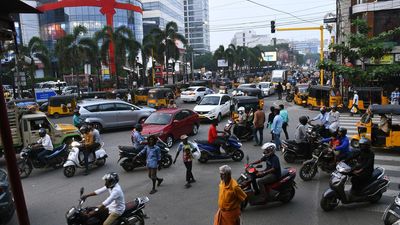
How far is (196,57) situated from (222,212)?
108107 millimetres

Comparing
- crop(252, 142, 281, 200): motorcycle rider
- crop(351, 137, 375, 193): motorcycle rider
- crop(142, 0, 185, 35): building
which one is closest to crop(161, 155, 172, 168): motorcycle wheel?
crop(252, 142, 281, 200): motorcycle rider

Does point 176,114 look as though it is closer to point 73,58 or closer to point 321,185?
point 321,185

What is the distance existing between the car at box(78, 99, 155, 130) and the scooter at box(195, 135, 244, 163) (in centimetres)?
800

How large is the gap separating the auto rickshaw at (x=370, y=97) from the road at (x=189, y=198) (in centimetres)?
1079

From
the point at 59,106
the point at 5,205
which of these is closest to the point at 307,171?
the point at 5,205

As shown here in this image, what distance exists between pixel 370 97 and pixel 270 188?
677 inches

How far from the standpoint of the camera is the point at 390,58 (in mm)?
28188

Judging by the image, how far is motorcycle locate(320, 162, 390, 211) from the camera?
Answer: 7836 mm

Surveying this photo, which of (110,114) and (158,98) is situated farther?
(158,98)

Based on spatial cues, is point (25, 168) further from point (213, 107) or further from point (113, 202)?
point (213, 107)

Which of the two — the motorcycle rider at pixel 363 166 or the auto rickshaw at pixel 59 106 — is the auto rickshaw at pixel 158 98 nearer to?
the auto rickshaw at pixel 59 106

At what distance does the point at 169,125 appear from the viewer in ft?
49.6

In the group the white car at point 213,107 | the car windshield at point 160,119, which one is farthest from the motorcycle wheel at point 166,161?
the white car at point 213,107

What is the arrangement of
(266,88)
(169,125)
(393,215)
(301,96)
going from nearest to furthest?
(393,215) → (169,125) → (301,96) → (266,88)
